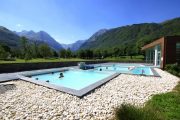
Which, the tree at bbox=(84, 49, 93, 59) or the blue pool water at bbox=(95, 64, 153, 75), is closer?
the blue pool water at bbox=(95, 64, 153, 75)

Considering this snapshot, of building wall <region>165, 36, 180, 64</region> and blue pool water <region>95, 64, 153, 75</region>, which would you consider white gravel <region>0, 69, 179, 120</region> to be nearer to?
blue pool water <region>95, 64, 153, 75</region>

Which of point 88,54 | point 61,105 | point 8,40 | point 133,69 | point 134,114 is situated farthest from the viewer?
point 8,40

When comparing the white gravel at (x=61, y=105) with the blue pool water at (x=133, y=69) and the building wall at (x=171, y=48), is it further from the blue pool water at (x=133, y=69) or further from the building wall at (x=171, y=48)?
the building wall at (x=171, y=48)

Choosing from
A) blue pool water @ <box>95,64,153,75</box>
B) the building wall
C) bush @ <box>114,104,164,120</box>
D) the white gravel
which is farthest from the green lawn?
the building wall

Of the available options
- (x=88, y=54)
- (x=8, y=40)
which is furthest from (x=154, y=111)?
(x=8, y=40)

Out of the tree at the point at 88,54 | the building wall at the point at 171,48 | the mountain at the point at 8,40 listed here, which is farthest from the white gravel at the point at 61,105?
the mountain at the point at 8,40

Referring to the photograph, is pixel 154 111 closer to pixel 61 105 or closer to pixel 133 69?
pixel 61 105

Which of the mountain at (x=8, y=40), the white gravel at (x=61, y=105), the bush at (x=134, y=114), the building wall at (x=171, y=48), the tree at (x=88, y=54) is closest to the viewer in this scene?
the bush at (x=134, y=114)

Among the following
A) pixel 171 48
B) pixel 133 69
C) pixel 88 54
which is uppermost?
pixel 171 48

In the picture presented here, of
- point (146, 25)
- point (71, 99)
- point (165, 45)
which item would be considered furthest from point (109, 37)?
point (71, 99)

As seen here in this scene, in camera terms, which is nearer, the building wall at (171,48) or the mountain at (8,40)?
the building wall at (171,48)

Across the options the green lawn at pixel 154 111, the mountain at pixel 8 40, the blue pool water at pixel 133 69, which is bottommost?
the blue pool water at pixel 133 69

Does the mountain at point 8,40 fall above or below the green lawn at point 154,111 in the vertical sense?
above

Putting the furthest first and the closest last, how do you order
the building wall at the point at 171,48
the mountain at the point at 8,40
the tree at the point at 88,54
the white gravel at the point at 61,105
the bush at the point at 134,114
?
the mountain at the point at 8,40 < the tree at the point at 88,54 < the building wall at the point at 171,48 < the white gravel at the point at 61,105 < the bush at the point at 134,114
